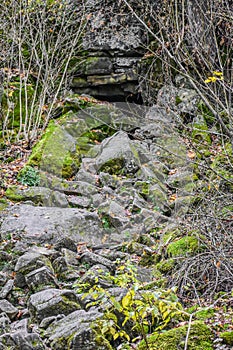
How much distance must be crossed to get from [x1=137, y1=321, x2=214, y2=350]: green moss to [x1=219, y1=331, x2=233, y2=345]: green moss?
87 millimetres

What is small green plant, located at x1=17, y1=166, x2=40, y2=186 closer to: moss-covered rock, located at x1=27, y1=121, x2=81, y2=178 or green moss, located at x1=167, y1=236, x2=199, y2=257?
moss-covered rock, located at x1=27, y1=121, x2=81, y2=178

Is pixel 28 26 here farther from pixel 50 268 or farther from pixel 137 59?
pixel 50 268

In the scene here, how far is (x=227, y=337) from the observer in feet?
9.83

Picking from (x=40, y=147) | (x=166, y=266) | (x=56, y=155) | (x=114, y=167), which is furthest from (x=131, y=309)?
(x=40, y=147)

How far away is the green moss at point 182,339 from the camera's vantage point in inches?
118

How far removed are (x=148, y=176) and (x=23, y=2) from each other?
527 cm

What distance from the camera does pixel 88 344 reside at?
11.0ft

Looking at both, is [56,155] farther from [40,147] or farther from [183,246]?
→ [183,246]

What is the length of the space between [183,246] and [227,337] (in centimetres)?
231

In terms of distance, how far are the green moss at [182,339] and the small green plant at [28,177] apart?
558 centimetres

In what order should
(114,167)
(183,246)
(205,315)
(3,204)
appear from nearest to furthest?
(205,315), (183,246), (3,204), (114,167)

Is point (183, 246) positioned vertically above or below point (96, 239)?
above

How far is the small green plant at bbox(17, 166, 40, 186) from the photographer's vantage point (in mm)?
8352

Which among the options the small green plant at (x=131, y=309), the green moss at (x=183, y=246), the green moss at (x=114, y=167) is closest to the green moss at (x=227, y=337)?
the small green plant at (x=131, y=309)
